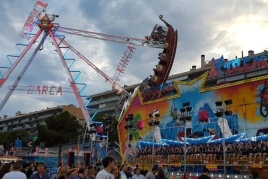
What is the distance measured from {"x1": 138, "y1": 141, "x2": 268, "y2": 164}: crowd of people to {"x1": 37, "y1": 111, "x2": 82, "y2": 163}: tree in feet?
61.8

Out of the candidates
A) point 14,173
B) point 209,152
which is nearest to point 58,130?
point 209,152

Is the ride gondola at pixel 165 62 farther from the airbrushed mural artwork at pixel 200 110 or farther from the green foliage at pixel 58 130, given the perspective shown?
the green foliage at pixel 58 130

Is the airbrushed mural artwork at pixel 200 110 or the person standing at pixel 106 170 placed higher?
the airbrushed mural artwork at pixel 200 110

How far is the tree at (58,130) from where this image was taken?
137 feet

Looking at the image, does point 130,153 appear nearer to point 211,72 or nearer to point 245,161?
point 211,72

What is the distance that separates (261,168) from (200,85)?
836 centimetres

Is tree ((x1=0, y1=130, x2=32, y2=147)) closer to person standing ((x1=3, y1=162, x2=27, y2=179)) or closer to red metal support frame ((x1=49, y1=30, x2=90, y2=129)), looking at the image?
red metal support frame ((x1=49, y1=30, x2=90, y2=129))

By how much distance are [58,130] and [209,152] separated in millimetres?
27130

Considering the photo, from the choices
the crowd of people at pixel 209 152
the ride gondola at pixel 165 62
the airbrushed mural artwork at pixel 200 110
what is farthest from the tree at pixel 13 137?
the crowd of people at pixel 209 152

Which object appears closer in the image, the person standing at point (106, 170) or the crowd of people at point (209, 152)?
the person standing at point (106, 170)

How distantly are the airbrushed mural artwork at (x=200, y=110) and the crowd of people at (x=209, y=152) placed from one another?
1.12 metres

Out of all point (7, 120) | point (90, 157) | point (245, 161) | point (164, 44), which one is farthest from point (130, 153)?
point (7, 120)

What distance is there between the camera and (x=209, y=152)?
19625 mm

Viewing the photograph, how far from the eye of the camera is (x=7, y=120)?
98688 mm
